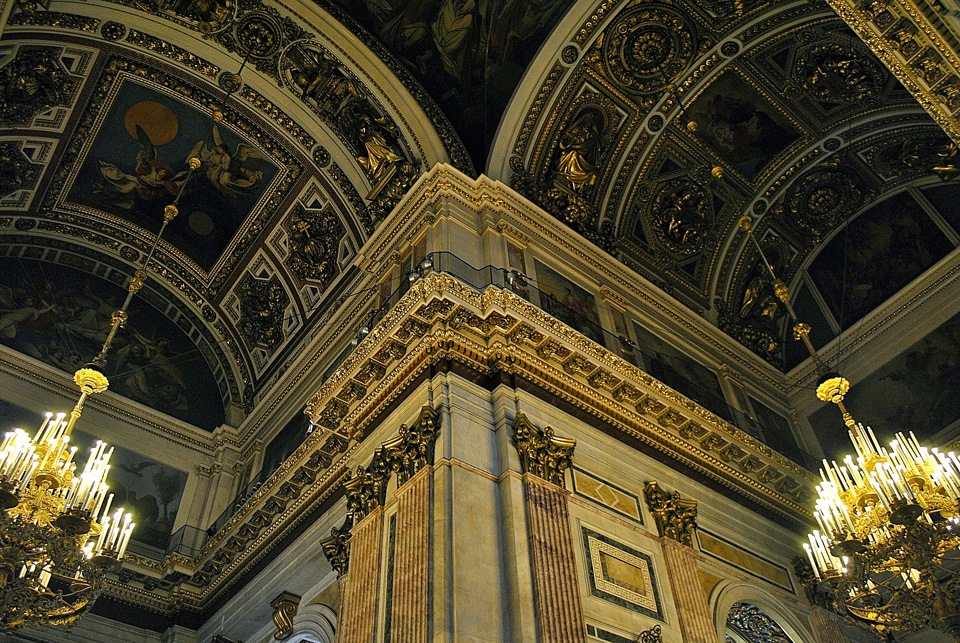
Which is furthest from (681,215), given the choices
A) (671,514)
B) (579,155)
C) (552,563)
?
(552,563)

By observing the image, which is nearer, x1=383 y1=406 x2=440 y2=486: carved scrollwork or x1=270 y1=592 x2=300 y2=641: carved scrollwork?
x1=383 y1=406 x2=440 y2=486: carved scrollwork

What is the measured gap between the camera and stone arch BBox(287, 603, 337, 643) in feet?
28.5

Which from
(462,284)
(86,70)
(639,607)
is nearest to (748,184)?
(462,284)

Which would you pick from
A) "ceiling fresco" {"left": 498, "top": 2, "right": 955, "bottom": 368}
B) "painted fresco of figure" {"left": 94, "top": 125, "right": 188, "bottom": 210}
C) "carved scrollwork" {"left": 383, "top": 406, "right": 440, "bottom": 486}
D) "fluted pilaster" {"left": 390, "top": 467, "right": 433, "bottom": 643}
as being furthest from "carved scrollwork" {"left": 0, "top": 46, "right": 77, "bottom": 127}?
"fluted pilaster" {"left": 390, "top": 467, "right": 433, "bottom": 643}

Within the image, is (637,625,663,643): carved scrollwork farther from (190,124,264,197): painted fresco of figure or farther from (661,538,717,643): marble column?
(190,124,264,197): painted fresco of figure

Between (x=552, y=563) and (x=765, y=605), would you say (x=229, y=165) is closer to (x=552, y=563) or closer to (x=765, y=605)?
(x=552, y=563)

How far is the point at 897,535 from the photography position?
690 centimetres

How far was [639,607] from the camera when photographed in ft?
24.2

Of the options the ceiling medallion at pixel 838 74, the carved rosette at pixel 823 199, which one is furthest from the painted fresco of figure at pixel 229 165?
the carved rosette at pixel 823 199

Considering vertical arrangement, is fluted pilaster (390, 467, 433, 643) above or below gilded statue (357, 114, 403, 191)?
below

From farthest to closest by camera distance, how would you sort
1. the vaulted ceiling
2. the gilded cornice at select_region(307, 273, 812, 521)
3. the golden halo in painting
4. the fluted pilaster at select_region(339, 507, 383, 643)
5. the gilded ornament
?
the golden halo in painting
the vaulted ceiling
the gilded ornament
the gilded cornice at select_region(307, 273, 812, 521)
the fluted pilaster at select_region(339, 507, 383, 643)

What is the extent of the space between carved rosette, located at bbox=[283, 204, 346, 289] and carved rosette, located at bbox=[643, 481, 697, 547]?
6519mm

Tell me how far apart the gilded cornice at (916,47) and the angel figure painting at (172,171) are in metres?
9.46

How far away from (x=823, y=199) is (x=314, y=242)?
8910mm
